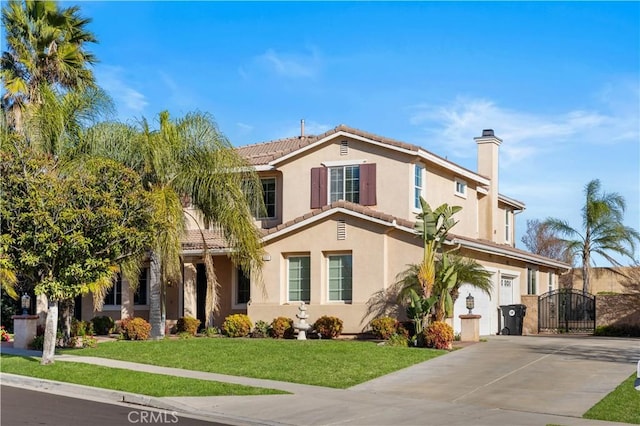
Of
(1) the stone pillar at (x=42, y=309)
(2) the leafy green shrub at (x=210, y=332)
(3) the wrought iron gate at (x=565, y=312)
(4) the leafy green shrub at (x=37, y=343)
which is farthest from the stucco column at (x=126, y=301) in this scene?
(3) the wrought iron gate at (x=565, y=312)

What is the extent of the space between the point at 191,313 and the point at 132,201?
10.3 meters

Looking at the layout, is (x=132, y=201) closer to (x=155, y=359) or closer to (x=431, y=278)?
(x=155, y=359)

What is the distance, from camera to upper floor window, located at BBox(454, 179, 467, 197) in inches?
1252

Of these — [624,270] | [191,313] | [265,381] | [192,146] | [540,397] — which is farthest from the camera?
[624,270]

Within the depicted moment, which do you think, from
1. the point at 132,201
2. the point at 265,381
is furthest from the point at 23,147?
the point at 265,381

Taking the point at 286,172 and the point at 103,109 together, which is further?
the point at 286,172

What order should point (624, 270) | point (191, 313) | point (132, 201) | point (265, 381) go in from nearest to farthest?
point (265, 381) < point (132, 201) < point (191, 313) < point (624, 270)

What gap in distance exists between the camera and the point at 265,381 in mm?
17453

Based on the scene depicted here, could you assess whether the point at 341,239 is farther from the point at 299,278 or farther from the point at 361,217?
the point at 299,278

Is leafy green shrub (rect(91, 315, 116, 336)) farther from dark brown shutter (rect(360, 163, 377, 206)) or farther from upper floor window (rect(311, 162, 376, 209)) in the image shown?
dark brown shutter (rect(360, 163, 377, 206))

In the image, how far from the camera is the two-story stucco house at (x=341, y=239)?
86.6 feet

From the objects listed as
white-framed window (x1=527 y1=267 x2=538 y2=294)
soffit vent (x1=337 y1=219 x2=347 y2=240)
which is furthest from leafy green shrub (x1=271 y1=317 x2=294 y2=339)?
white-framed window (x1=527 y1=267 x2=538 y2=294)

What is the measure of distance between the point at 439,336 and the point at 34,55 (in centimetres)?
1720

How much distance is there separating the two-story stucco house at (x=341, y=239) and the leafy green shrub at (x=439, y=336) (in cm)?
355
